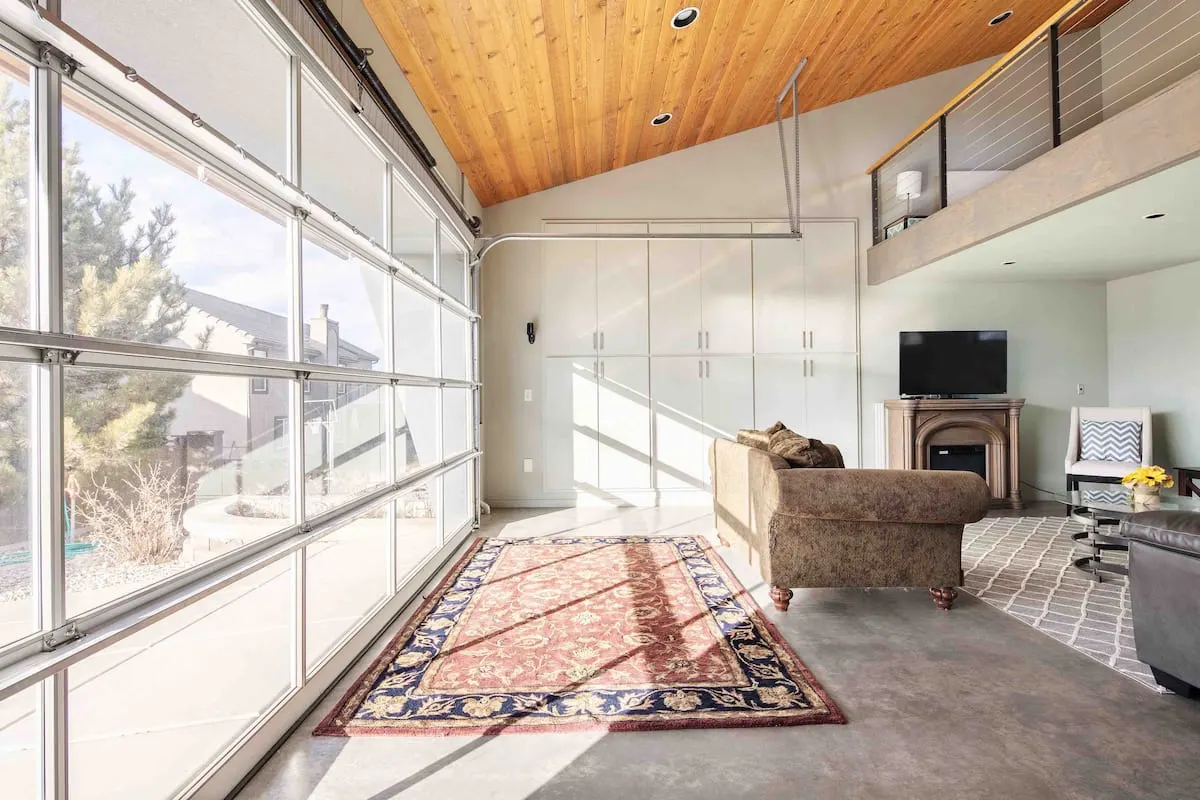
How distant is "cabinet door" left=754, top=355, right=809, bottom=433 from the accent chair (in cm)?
A: 237

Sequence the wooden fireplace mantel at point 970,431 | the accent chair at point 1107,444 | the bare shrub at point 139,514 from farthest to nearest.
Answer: the wooden fireplace mantel at point 970,431 < the accent chair at point 1107,444 < the bare shrub at point 139,514

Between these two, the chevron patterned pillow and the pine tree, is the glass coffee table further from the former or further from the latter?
the pine tree

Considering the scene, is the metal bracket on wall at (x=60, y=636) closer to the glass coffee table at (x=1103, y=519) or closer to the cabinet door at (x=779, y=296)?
the glass coffee table at (x=1103, y=519)

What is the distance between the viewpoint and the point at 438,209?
4.05 metres

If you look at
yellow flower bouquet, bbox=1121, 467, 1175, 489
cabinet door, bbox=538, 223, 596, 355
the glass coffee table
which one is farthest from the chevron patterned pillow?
cabinet door, bbox=538, 223, 596, 355

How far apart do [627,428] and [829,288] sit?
2.51 m

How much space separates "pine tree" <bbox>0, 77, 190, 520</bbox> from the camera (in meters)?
1.07

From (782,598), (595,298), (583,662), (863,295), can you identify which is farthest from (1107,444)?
(583,662)

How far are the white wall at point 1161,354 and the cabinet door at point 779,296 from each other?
123 inches

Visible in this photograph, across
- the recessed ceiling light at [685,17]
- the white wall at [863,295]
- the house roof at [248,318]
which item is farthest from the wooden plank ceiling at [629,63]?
the house roof at [248,318]

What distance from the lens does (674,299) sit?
20.3ft

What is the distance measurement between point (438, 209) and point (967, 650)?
378 cm

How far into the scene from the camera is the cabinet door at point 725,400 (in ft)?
20.3

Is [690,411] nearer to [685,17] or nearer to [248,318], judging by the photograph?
[685,17]
